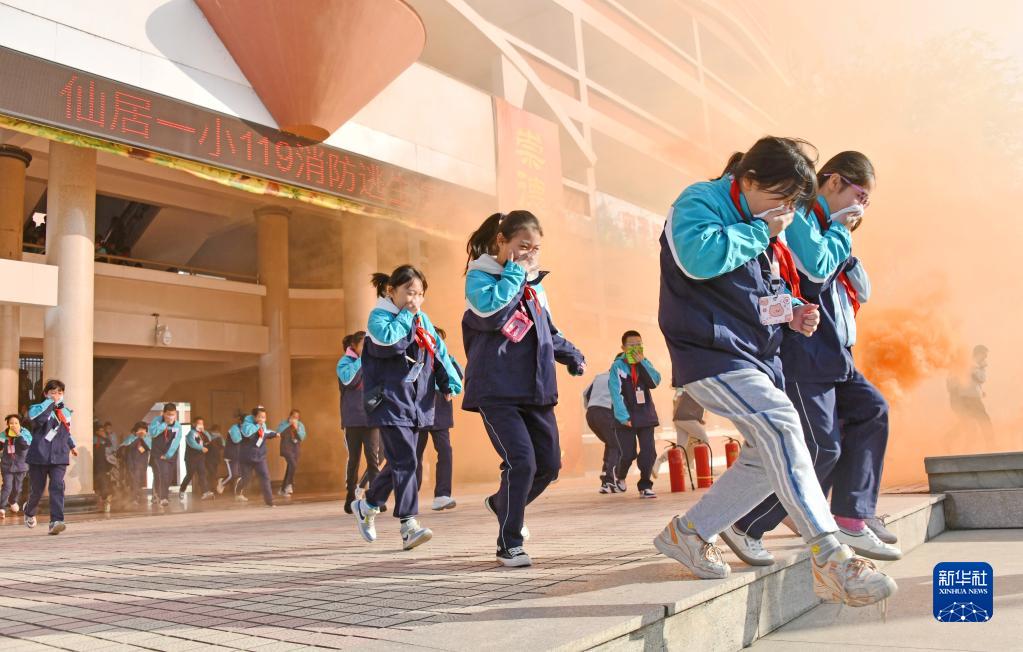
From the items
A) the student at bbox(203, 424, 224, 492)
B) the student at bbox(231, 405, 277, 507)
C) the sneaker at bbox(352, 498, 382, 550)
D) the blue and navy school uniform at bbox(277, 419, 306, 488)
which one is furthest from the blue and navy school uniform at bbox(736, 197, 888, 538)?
the student at bbox(203, 424, 224, 492)

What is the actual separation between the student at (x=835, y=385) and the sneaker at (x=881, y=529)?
1.09 feet

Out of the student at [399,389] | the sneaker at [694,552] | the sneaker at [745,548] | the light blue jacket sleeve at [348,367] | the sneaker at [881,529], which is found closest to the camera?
the sneaker at [694,552]

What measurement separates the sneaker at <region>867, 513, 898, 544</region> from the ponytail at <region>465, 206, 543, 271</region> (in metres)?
1.90

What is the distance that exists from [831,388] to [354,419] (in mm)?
4961

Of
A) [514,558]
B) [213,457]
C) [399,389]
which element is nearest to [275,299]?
[213,457]

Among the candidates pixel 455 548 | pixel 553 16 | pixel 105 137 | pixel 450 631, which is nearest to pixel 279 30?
pixel 105 137

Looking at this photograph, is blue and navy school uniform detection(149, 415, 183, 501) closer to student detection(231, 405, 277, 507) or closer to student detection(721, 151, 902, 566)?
student detection(231, 405, 277, 507)

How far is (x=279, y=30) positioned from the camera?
1046 cm

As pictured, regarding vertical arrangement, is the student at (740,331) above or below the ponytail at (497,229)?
below

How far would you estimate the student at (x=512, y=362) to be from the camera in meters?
3.21

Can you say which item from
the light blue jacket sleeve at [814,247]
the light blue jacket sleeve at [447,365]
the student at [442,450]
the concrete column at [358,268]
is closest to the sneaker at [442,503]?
the student at [442,450]

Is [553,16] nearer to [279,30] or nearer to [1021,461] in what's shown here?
[279,30]

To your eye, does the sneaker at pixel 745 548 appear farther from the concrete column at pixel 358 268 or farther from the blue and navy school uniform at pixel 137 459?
the blue and navy school uniform at pixel 137 459

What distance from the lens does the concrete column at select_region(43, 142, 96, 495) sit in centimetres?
1175
